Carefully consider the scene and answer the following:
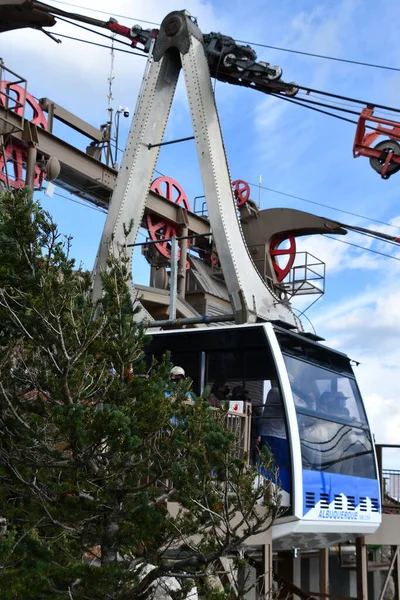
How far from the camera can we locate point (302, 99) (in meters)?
11.9

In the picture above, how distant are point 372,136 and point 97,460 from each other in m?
8.38

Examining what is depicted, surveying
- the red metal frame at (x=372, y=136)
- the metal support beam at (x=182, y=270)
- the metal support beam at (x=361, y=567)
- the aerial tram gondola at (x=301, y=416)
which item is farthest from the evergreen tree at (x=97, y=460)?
the metal support beam at (x=182, y=270)

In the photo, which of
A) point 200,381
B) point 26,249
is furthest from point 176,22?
point 26,249

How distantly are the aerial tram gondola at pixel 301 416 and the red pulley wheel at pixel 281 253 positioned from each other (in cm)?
1253

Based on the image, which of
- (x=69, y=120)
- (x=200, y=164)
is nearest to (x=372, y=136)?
(x=200, y=164)

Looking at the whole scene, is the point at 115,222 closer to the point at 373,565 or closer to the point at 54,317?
the point at 54,317

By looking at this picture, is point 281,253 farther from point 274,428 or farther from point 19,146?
point 274,428

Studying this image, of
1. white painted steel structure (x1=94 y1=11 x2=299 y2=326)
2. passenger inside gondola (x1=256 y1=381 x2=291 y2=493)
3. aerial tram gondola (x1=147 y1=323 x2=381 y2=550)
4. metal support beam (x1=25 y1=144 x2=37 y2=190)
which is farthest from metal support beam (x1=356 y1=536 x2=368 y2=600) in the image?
metal support beam (x1=25 y1=144 x2=37 y2=190)

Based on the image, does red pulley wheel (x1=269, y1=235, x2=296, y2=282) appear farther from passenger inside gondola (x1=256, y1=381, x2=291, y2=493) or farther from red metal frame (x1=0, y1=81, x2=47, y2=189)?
passenger inside gondola (x1=256, y1=381, x2=291, y2=493)

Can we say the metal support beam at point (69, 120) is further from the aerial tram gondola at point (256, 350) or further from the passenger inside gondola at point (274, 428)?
the passenger inside gondola at point (274, 428)

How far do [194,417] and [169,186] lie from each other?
659 inches

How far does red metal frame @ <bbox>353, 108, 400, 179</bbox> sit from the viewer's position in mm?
12531

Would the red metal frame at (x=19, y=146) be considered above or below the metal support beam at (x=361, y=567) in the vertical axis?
above

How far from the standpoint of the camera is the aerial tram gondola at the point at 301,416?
331 inches
